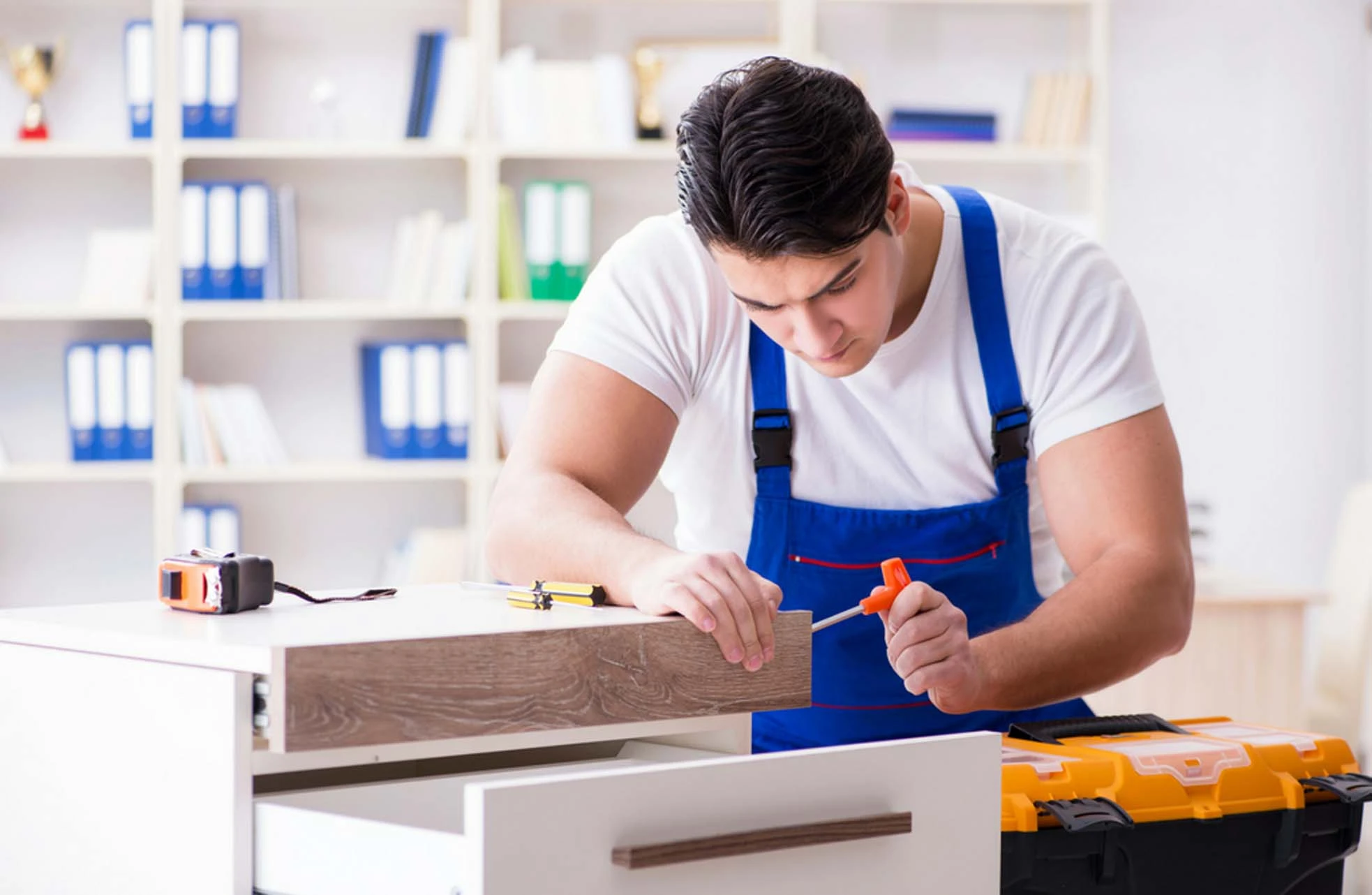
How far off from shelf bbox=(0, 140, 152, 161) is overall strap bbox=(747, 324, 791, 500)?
106 inches

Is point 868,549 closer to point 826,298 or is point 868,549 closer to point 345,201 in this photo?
point 826,298

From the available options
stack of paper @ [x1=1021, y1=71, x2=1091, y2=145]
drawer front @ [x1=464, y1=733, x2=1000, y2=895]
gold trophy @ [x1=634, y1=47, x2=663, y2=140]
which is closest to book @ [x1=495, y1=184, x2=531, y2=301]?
gold trophy @ [x1=634, y1=47, x2=663, y2=140]

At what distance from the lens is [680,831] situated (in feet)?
2.85

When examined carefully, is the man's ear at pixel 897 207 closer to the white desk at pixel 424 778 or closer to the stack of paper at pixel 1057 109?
the white desk at pixel 424 778

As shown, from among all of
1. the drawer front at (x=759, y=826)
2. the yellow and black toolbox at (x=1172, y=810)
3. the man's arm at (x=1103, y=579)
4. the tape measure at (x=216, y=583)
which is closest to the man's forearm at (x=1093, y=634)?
the man's arm at (x=1103, y=579)

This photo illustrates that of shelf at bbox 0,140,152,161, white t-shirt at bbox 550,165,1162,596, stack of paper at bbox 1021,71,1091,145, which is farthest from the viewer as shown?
stack of paper at bbox 1021,71,1091,145

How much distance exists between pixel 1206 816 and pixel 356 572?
325 cm

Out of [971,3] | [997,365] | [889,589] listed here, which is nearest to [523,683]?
[889,589]

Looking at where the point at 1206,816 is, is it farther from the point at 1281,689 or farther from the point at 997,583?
the point at 1281,689

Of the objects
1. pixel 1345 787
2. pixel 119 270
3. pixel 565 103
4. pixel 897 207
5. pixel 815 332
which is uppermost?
pixel 565 103

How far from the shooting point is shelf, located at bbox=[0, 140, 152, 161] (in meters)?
3.76

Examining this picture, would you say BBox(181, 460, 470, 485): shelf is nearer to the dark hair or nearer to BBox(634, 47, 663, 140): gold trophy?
BBox(634, 47, 663, 140): gold trophy

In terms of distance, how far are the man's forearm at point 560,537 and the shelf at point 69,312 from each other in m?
2.61

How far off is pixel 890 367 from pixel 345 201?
2.78 metres
